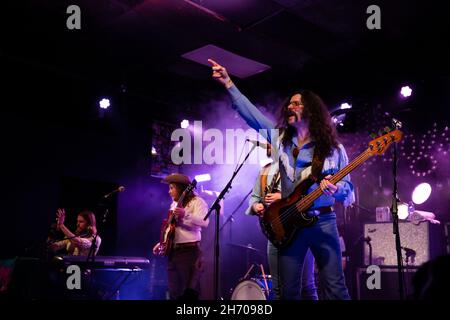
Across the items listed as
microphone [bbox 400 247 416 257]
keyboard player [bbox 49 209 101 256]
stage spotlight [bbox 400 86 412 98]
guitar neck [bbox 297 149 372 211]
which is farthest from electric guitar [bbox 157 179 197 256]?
stage spotlight [bbox 400 86 412 98]

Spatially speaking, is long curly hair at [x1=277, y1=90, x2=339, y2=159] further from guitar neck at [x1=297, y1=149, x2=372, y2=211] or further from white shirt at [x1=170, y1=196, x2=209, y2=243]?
white shirt at [x1=170, y1=196, x2=209, y2=243]

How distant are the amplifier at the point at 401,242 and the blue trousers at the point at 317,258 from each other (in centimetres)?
408

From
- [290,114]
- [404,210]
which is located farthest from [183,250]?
[290,114]

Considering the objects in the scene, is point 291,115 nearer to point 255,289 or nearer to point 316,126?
point 316,126

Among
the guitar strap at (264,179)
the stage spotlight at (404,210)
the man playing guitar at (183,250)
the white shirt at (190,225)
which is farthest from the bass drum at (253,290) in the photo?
the guitar strap at (264,179)

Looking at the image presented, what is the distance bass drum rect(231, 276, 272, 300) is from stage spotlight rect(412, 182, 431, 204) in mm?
2652

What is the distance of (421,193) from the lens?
291 inches

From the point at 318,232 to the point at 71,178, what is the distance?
686 cm

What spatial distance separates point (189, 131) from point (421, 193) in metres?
5.25

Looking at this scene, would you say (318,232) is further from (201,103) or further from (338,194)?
(201,103)

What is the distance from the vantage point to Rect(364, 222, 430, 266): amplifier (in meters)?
6.70

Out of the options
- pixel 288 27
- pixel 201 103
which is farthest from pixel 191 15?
pixel 201 103

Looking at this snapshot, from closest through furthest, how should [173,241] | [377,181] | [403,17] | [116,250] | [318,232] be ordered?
[318,232]
[173,241]
[403,17]
[377,181]
[116,250]

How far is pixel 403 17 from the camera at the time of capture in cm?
683
